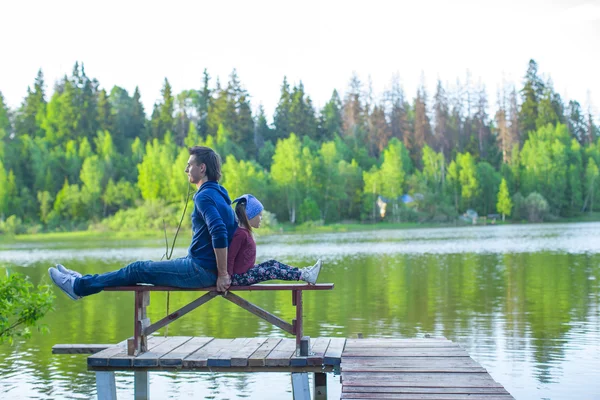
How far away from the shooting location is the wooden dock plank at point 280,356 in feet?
23.8

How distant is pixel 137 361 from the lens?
24.1 ft

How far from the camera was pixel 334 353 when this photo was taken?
24.8ft

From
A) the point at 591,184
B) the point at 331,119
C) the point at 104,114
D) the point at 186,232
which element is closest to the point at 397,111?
the point at 331,119

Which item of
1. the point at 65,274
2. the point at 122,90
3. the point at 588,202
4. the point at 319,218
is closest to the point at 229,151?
the point at 319,218

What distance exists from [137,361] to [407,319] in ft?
28.9

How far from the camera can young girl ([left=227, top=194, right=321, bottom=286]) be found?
7.26 m

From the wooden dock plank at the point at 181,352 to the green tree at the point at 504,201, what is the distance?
81.0 meters

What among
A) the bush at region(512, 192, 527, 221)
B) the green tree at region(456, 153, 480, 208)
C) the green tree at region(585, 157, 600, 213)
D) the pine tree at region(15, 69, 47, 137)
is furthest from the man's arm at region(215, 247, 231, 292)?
the pine tree at region(15, 69, 47, 137)

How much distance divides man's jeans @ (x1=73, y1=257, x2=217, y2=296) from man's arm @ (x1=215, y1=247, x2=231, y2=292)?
0.11 meters

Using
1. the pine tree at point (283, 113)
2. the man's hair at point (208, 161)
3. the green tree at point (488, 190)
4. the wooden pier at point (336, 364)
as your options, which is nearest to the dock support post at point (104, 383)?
the wooden pier at point (336, 364)

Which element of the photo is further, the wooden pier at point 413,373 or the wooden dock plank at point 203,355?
the wooden dock plank at point 203,355

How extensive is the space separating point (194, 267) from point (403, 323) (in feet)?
27.4

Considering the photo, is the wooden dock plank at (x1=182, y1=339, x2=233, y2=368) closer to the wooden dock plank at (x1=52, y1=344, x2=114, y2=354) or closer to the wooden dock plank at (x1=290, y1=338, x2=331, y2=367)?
the wooden dock plank at (x1=290, y1=338, x2=331, y2=367)

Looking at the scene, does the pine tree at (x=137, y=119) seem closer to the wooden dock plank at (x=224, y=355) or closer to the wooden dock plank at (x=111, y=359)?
the wooden dock plank at (x=224, y=355)
